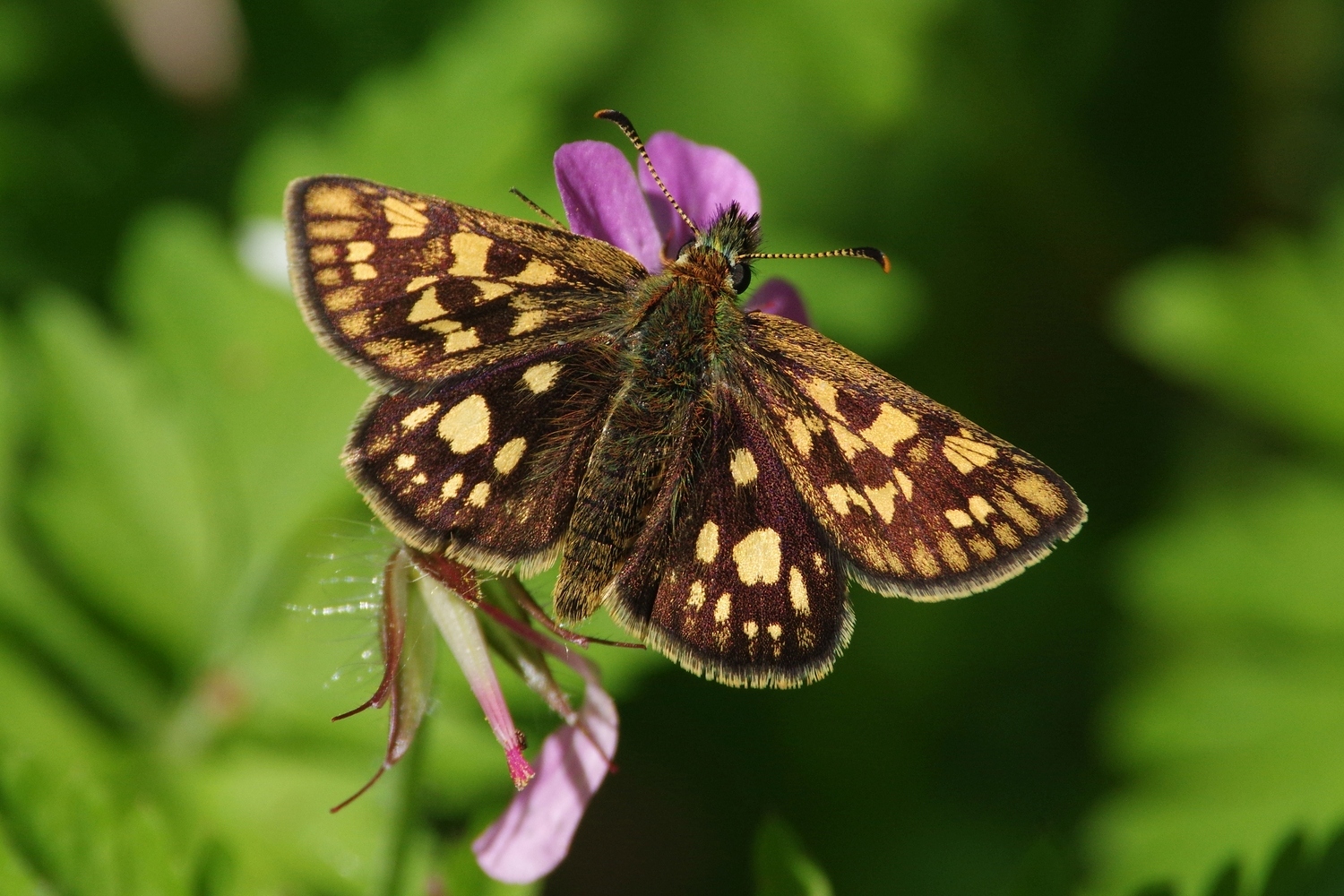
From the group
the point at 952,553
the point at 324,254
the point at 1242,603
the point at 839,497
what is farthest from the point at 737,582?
the point at 1242,603

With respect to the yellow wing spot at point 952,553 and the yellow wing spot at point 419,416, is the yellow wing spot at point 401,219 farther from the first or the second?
the yellow wing spot at point 952,553

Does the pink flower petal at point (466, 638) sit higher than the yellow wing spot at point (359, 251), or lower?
lower

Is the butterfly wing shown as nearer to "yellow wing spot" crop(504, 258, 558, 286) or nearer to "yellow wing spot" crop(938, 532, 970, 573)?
"yellow wing spot" crop(504, 258, 558, 286)

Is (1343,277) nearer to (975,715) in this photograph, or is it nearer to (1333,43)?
(1333,43)

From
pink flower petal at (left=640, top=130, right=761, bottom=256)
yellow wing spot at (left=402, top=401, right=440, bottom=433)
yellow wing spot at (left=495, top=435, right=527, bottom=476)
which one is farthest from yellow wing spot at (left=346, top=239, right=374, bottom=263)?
pink flower petal at (left=640, top=130, right=761, bottom=256)

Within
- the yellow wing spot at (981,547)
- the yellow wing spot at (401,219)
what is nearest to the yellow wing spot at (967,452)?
the yellow wing spot at (981,547)

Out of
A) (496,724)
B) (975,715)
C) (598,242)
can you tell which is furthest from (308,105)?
(975,715)

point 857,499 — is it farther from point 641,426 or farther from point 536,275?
point 536,275
